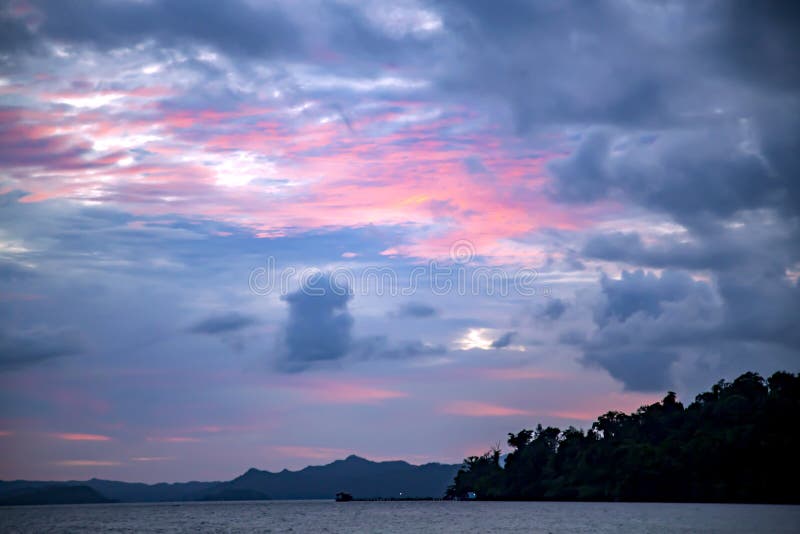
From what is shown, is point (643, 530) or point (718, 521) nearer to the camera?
point (643, 530)

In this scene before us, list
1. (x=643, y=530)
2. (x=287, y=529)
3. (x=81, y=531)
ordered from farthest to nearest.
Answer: (x=81, y=531) → (x=287, y=529) → (x=643, y=530)

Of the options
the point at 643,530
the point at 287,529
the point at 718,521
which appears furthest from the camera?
the point at 287,529

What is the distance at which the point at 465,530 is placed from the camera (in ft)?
529

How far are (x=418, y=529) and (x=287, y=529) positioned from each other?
29970 mm

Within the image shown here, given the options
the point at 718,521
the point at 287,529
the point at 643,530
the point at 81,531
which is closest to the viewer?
the point at 643,530

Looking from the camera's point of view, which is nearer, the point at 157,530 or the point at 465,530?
the point at 465,530

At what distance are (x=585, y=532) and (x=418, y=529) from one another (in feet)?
115

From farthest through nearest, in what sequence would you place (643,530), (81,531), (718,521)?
1. (81,531)
2. (718,521)
3. (643,530)

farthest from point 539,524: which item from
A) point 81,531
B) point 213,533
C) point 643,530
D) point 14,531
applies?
point 14,531

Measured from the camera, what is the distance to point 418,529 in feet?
548

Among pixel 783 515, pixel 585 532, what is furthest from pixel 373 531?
pixel 783 515

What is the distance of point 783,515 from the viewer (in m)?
170

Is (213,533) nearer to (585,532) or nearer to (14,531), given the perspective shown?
(14,531)

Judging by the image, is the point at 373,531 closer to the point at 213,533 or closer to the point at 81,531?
the point at 213,533
